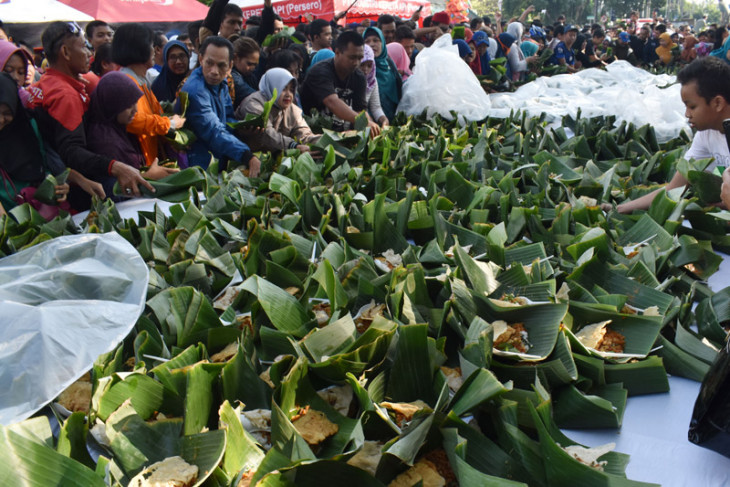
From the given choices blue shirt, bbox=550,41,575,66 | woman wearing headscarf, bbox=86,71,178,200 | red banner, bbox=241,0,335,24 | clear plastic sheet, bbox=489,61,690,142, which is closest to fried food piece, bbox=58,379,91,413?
woman wearing headscarf, bbox=86,71,178,200

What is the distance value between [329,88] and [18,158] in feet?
6.14

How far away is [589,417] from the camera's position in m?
1.00

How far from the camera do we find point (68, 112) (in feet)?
6.80

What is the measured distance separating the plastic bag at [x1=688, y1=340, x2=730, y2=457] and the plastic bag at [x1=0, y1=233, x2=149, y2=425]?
3.39ft

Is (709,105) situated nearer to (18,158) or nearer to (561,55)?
(18,158)

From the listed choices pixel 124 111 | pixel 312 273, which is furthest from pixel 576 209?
pixel 124 111

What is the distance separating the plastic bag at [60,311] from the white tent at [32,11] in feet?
20.2

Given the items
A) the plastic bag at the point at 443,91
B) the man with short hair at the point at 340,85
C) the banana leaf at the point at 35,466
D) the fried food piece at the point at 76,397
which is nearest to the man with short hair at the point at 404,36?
the plastic bag at the point at 443,91

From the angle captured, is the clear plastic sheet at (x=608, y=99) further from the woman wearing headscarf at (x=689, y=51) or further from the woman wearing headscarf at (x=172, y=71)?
the woman wearing headscarf at (x=689, y=51)

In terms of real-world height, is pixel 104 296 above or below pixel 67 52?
below

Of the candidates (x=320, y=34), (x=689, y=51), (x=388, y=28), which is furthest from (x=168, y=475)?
(x=689, y=51)

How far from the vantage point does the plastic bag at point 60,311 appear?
3.31 ft

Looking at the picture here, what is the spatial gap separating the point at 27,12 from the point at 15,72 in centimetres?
503

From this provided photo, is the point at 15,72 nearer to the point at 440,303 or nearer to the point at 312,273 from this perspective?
the point at 312,273
